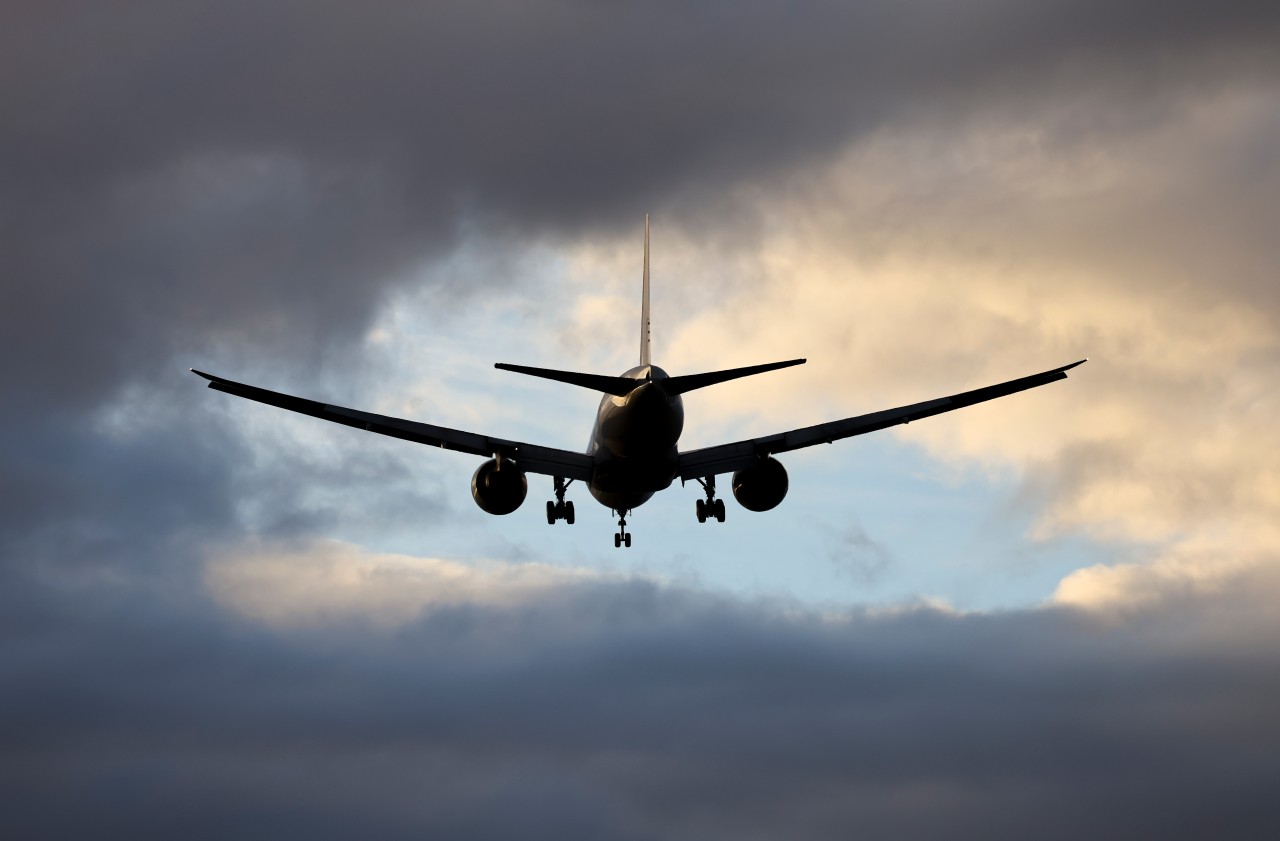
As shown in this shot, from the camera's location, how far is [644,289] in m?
65.1

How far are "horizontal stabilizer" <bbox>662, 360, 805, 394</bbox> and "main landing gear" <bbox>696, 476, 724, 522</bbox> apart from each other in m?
12.8

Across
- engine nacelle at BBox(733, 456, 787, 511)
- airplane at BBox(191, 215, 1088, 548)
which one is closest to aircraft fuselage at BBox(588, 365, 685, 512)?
airplane at BBox(191, 215, 1088, 548)

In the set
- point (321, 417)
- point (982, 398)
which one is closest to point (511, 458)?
point (321, 417)

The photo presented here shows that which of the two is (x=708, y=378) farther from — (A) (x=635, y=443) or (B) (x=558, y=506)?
(B) (x=558, y=506)

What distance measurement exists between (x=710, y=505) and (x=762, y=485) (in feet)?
10.9

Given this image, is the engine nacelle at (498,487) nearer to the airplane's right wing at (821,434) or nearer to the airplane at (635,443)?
the airplane at (635,443)

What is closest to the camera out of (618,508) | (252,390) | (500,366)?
(500,366)

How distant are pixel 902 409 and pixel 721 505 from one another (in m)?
8.93

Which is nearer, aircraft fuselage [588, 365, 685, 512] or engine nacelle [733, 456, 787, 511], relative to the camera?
aircraft fuselage [588, 365, 685, 512]

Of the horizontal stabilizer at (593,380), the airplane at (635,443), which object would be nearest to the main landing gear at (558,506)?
the airplane at (635,443)

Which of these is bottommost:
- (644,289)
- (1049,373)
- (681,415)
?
(681,415)

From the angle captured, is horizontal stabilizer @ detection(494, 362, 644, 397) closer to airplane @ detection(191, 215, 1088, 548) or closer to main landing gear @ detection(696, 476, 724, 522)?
airplane @ detection(191, 215, 1088, 548)

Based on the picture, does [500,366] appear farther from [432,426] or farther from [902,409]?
[902,409]

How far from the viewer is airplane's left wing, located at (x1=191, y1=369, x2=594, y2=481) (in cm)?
5622
